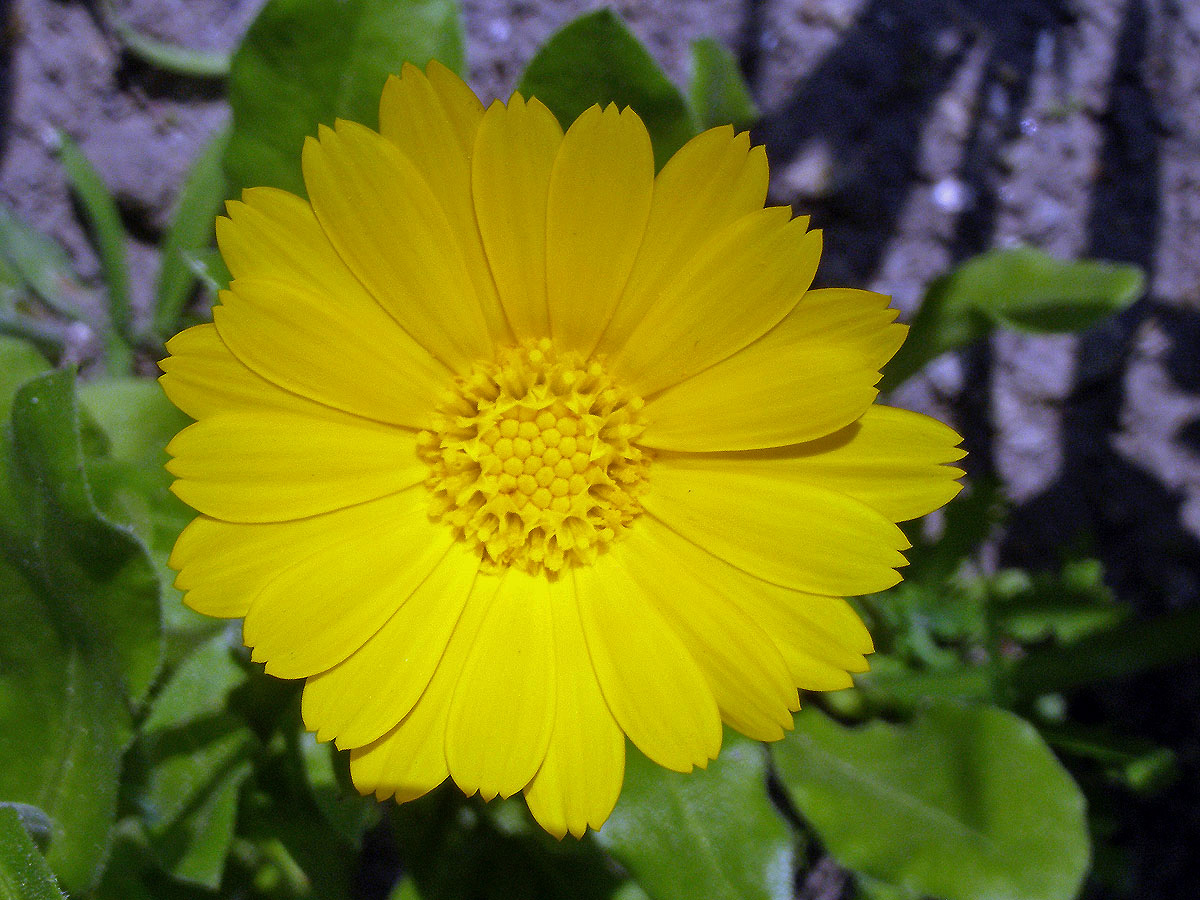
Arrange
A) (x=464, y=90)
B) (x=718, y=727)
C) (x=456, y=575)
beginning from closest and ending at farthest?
(x=464, y=90) < (x=718, y=727) < (x=456, y=575)

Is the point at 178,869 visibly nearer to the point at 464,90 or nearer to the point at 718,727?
the point at 718,727

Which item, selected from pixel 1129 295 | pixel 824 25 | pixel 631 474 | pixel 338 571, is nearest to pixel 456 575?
pixel 338 571

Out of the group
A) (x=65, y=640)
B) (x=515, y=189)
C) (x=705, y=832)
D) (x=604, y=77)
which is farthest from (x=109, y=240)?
(x=705, y=832)

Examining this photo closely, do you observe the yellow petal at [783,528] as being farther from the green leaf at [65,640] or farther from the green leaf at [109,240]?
the green leaf at [109,240]

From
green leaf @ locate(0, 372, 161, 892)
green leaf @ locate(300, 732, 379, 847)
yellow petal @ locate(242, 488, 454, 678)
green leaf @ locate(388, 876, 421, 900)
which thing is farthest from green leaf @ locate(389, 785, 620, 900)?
yellow petal @ locate(242, 488, 454, 678)

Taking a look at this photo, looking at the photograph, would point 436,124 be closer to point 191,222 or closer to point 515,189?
point 515,189

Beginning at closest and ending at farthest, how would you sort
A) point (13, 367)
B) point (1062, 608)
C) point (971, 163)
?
point (13, 367) → point (1062, 608) → point (971, 163)
